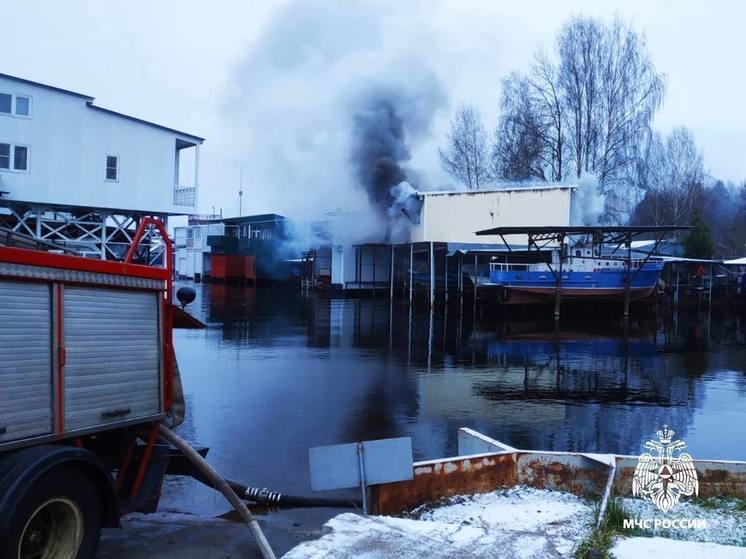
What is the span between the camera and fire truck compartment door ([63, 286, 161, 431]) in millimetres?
4082

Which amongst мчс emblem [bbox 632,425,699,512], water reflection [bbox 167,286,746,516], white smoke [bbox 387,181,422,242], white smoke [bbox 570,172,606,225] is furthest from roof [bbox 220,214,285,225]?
мчс emblem [bbox 632,425,699,512]

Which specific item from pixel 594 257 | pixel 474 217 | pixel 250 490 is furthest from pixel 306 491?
pixel 474 217

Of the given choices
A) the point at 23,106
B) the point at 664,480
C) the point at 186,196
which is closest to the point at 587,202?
the point at 186,196

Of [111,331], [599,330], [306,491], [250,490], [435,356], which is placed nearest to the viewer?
[111,331]

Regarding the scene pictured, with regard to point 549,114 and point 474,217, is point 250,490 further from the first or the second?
point 549,114

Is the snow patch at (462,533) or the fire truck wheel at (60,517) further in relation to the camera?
the snow patch at (462,533)

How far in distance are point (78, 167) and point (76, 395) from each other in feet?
61.2

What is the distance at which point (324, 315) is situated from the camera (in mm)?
26500

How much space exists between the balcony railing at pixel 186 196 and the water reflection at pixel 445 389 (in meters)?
4.55

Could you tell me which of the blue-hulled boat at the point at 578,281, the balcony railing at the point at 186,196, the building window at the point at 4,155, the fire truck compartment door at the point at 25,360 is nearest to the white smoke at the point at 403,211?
the blue-hulled boat at the point at 578,281

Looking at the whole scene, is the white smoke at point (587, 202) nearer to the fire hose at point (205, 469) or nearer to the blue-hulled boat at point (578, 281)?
the blue-hulled boat at point (578, 281)

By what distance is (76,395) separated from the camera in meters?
4.09

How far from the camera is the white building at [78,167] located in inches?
781

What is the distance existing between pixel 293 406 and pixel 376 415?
1.33 metres
